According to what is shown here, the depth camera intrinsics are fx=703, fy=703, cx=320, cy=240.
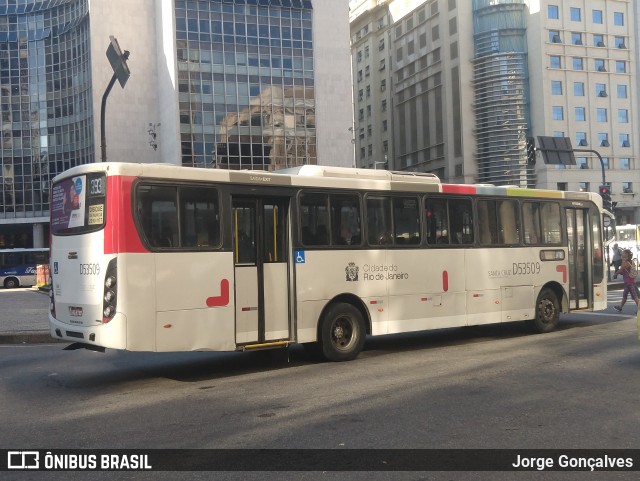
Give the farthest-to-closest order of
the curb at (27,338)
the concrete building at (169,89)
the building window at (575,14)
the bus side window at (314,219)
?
1. the building window at (575,14)
2. the concrete building at (169,89)
3. the curb at (27,338)
4. the bus side window at (314,219)

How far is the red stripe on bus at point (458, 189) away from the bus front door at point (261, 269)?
347 centimetres

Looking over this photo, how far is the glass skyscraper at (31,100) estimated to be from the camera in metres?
75.1

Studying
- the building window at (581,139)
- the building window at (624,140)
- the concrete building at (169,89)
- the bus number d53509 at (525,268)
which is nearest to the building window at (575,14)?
the building window at (581,139)

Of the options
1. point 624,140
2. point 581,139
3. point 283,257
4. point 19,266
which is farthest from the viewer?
point 624,140

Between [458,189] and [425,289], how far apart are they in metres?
2.02

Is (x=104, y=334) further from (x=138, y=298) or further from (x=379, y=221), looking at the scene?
(x=379, y=221)

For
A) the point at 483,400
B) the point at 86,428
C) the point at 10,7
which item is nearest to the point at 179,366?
the point at 86,428

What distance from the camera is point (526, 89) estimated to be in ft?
247

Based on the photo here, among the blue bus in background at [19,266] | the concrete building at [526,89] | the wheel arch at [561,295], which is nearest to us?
the wheel arch at [561,295]

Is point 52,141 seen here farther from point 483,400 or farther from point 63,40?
point 483,400

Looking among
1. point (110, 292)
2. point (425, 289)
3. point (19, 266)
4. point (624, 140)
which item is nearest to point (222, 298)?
point (110, 292)

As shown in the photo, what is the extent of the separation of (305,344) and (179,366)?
2.07m

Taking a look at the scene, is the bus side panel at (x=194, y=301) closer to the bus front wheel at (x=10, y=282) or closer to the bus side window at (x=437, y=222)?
the bus side window at (x=437, y=222)

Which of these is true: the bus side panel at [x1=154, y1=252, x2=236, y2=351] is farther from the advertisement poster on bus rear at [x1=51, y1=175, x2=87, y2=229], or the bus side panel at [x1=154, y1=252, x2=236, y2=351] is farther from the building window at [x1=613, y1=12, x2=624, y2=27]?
the building window at [x1=613, y1=12, x2=624, y2=27]
